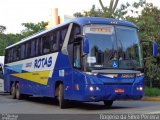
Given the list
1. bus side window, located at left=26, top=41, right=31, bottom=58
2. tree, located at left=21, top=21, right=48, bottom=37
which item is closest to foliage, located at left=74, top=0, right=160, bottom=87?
bus side window, located at left=26, top=41, right=31, bottom=58

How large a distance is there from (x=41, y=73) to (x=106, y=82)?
5730 millimetres

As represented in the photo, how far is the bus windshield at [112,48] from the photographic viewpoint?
51.9 feet

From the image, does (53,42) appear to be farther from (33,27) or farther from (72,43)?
(33,27)

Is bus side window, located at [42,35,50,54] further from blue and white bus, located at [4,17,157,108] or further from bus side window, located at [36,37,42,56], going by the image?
blue and white bus, located at [4,17,157,108]

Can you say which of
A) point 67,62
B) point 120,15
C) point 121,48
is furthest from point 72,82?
point 120,15

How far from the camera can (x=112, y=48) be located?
52.8ft

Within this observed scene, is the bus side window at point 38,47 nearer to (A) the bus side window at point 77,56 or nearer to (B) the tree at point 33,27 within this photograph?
(A) the bus side window at point 77,56

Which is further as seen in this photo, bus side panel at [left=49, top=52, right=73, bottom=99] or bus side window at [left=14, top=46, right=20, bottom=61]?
bus side window at [left=14, top=46, right=20, bottom=61]

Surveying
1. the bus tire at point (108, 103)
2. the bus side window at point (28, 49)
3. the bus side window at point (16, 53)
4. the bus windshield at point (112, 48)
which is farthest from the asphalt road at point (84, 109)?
the bus side window at point (16, 53)

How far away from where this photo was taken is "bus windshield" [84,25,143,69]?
15805 mm

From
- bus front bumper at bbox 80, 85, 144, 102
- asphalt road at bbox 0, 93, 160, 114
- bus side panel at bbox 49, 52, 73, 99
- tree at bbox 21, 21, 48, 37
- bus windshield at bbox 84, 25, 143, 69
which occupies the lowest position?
asphalt road at bbox 0, 93, 160, 114

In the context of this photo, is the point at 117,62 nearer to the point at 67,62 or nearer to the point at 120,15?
the point at 67,62

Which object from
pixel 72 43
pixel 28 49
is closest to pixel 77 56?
pixel 72 43

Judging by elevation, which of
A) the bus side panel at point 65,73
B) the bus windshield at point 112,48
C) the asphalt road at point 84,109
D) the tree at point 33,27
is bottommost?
the asphalt road at point 84,109
